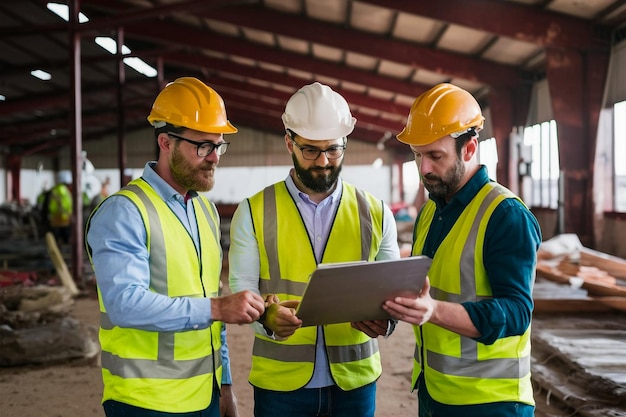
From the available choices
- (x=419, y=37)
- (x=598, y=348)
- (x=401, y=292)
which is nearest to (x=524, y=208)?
(x=401, y=292)

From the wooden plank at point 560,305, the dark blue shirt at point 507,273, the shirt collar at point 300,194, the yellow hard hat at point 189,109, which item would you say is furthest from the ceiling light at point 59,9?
the dark blue shirt at point 507,273

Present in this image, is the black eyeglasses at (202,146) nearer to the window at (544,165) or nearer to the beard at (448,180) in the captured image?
the beard at (448,180)

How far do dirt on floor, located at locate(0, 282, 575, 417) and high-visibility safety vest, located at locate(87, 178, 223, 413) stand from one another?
2.78 metres

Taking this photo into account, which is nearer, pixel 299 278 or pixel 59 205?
pixel 299 278

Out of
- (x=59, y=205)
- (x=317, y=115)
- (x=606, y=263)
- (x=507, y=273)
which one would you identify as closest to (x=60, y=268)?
(x=59, y=205)

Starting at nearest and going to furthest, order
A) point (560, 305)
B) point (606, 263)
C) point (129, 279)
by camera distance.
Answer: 1. point (129, 279)
2. point (560, 305)
3. point (606, 263)

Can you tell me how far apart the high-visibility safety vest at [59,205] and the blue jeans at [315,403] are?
43.9 feet

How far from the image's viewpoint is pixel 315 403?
2521 mm

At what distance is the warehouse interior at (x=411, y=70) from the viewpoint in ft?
34.2

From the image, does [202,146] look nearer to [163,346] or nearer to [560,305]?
[163,346]

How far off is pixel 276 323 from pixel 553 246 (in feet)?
26.8

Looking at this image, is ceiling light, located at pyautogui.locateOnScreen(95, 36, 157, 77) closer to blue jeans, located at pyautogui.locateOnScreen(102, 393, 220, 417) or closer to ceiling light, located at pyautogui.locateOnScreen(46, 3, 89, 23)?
ceiling light, located at pyautogui.locateOnScreen(46, 3, 89, 23)

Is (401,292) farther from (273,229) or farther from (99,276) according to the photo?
(99,276)

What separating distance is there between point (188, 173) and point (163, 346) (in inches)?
28.8
